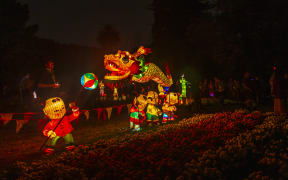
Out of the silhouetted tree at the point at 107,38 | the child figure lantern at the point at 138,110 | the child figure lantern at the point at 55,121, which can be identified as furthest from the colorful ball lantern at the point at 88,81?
the silhouetted tree at the point at 107,38

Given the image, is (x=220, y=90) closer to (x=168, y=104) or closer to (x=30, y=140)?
(x=168, y=104)

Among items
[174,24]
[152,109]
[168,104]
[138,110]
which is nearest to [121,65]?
[138,110]

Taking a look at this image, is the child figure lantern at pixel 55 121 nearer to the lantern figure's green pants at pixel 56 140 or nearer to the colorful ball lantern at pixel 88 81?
the lantern figure's green pants at pixel 56 140

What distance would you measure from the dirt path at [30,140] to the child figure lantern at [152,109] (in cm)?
127

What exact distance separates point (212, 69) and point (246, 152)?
1648 centimetres

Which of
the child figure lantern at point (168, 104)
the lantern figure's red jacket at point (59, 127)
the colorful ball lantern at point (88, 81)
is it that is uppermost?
the colorful ball lantern at point (88, 81)

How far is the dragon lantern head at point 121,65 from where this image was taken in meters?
7.57

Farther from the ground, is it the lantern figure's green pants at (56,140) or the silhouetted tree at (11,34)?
the silhouetted tree at (11,34)

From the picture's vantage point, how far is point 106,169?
482cm

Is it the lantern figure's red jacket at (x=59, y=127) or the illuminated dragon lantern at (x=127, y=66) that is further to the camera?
the illuminated dragon lantern at (x=127, y=66)

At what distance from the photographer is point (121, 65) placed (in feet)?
25.1

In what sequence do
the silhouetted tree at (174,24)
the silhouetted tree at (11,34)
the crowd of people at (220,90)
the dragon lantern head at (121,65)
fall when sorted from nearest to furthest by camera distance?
1. the dragon lantern head at (121,65)
2. the crowd of people at (220,90)
3. the silhouetted tree at (174,24)
4. the silhouetted tree at (11,34)

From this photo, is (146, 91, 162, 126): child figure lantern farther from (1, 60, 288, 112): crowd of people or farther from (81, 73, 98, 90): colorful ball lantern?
(81, 73, 98, 90): colorful ball lantern

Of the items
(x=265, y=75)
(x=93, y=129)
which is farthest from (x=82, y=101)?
(x=265, y=75)
